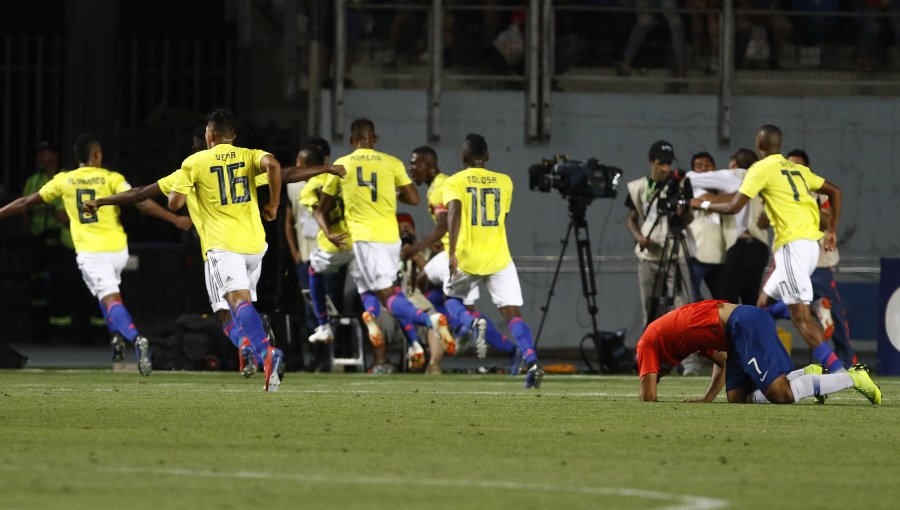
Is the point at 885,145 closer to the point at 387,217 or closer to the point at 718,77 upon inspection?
the point at 718,77

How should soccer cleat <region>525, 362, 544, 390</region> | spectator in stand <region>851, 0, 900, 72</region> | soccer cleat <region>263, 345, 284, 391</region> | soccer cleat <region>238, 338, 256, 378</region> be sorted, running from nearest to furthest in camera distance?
soccer cleat <region>263, 345, 284, 391</region>, soccer cleat <region>238, 338, 256, 378</region>, soccer cleat <region>525, 362, 544, 390</region>, spectator in stand <region>851, 0, 900, 72</region>

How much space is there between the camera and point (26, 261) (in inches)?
913

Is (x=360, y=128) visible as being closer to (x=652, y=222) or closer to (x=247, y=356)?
(x=652, y=222)

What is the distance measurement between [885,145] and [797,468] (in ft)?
48.9

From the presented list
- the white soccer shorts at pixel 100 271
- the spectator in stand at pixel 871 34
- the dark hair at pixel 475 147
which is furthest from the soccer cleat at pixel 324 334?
the spectator in stand at pixel 871 34

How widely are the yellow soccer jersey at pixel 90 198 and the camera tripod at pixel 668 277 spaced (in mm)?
4926

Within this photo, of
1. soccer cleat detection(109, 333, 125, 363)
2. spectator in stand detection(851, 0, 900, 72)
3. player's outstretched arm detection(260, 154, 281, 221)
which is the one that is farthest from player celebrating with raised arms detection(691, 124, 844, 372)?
spectator in stand detection(851, 0, 900, 72)

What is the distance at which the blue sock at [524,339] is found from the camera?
15.1m

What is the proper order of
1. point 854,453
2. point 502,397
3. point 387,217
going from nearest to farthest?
point 854,453, point 502,397, point 387,217

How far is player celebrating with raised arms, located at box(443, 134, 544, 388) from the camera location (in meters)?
16.2

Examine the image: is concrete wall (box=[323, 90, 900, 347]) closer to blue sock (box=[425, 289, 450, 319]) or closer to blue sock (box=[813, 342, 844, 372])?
blue sock (box=[425, 289, 450, 319])

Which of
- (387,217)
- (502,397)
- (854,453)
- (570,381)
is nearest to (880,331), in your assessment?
(570,381)

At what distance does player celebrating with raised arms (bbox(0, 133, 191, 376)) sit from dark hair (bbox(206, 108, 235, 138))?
3.19m

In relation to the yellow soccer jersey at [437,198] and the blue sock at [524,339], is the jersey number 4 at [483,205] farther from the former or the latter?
the blue sock at [524,339]
